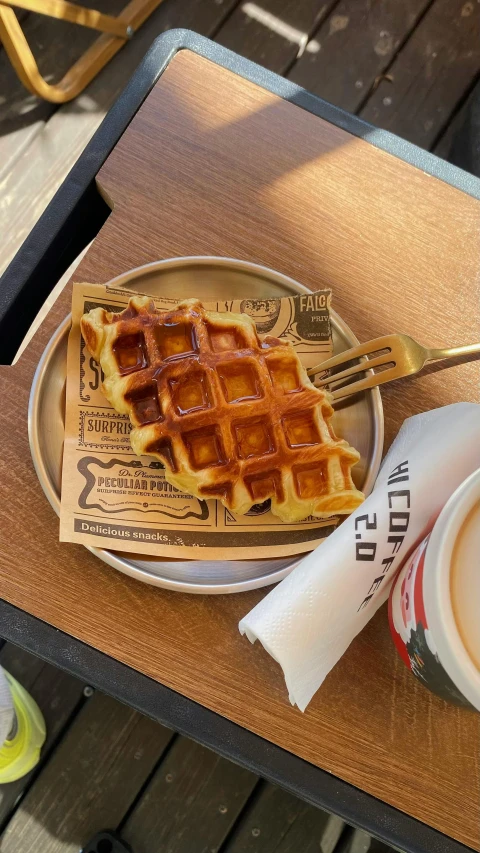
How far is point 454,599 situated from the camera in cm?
55

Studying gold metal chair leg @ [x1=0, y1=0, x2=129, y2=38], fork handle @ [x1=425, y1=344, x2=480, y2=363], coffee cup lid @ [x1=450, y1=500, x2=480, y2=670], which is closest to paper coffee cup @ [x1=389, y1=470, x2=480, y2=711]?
coffee cup lid @ [x1=450, y1=500, x2=480, y2=670]

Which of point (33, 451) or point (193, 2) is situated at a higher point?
point (193, 2)

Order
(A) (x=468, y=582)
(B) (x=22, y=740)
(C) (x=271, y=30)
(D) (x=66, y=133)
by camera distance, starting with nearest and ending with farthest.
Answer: (A) (x=468, y=582) < (B) (x=22, y=740) < (D) (x=66, y=133) < (C) (x=271, y=30)

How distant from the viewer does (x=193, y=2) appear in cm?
200

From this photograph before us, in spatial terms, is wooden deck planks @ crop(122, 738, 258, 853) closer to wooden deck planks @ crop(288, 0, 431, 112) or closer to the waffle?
the waffle

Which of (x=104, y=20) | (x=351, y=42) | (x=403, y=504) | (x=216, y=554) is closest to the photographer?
(x=403, y=504)

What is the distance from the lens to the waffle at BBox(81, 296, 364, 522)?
31.8 inches

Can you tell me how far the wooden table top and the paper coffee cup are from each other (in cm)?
21

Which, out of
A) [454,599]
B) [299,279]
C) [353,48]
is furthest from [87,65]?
[454,599]

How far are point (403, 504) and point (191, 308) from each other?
0.36m

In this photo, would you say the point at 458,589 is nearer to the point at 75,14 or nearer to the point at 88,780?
the point at 88,780

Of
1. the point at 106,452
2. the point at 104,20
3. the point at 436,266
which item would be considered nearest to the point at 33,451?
the point at 106,452

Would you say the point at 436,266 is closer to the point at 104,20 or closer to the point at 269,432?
the point at 269,432

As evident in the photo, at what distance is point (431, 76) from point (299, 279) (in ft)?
4.59
